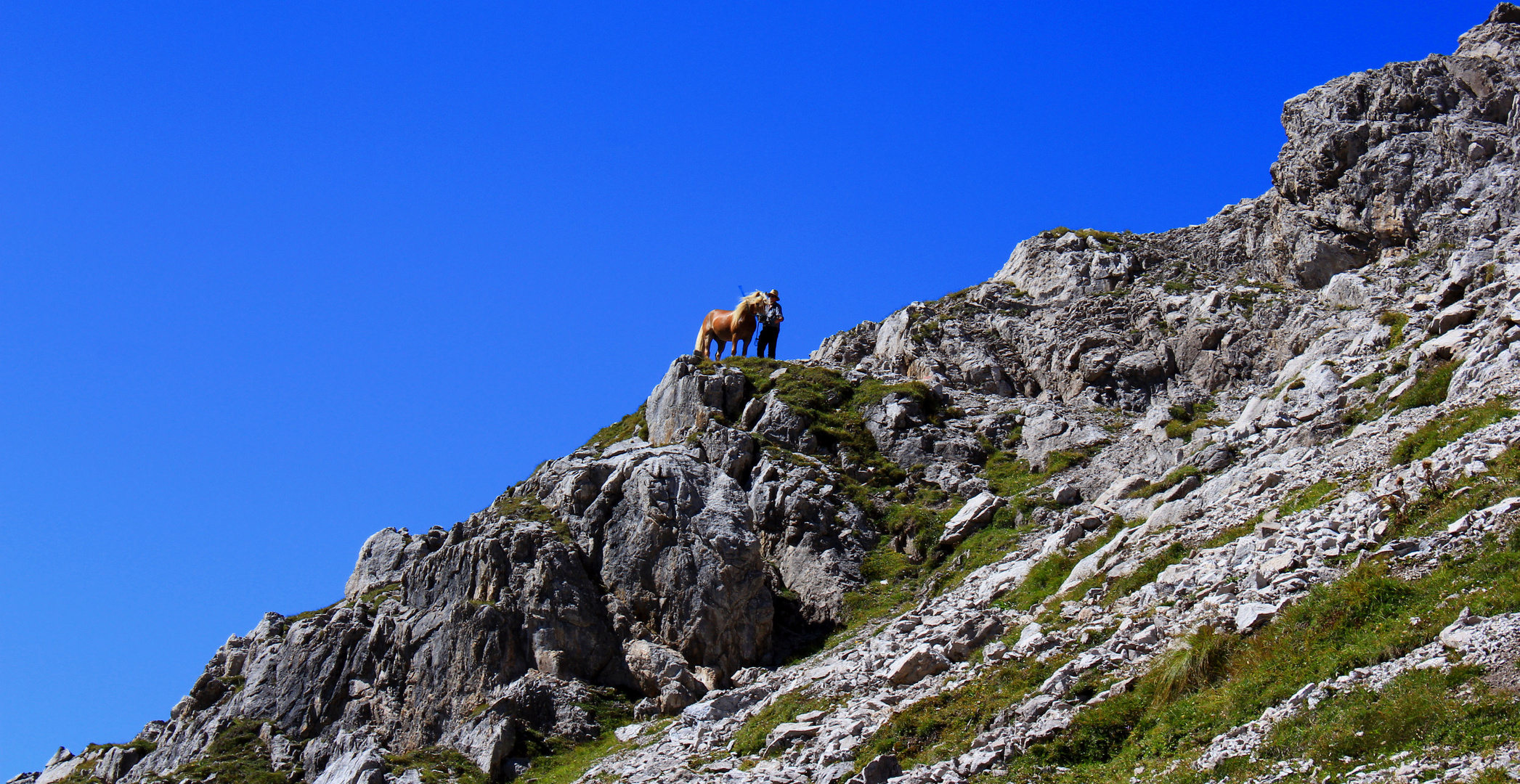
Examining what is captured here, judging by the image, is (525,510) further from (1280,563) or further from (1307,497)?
(1280,563)

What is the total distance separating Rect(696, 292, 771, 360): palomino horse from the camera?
168 feet

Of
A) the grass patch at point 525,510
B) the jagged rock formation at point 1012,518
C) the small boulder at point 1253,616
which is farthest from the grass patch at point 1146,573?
the grass patch at point 525,510

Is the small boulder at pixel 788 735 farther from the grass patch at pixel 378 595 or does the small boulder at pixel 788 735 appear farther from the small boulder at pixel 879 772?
the grass patch at pixel 378 595

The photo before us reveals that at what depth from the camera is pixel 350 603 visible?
133ft

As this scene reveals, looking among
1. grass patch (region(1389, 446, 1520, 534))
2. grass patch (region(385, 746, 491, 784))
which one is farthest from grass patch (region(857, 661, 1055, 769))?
grass patch (region(385, 746, 491, 784))

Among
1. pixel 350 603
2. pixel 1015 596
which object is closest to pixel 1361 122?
pixel 1015 596

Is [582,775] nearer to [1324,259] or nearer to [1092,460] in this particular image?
[1092,460]

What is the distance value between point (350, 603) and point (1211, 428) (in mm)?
31206

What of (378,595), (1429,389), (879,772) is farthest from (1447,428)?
(378,595)

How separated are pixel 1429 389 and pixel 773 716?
16.7 metres

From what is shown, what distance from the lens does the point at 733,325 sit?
51.8 meters

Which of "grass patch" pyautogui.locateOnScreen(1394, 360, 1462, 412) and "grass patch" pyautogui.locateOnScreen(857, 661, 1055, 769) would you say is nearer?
"grass patch" pyautogui.locateOnScreen(857, 661, 1055, 769)

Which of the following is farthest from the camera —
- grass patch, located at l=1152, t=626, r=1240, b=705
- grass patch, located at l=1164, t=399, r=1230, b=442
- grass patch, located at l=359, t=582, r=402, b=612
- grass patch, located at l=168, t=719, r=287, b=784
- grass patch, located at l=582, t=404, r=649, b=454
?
grass patch, located at l=582, t=404, r=649, b=454

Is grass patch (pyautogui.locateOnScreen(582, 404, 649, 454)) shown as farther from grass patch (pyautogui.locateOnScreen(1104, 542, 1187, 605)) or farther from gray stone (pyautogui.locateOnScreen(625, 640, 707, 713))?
grass patch (pyautogui.locateOnScreen(1104, 542, 1187, 605))
